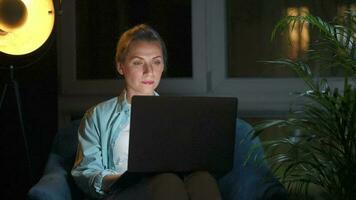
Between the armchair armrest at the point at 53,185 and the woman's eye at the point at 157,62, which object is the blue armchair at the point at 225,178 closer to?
the armchair armrest at the point at 53,185

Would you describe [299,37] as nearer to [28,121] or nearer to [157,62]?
[157,62]

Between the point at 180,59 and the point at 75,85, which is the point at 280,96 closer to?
the point at 180,59

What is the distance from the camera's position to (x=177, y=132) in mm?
1930

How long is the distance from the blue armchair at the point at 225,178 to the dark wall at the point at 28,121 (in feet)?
1.79

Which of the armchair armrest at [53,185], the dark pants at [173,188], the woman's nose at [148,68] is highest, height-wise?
the woman's nose at [148,68]

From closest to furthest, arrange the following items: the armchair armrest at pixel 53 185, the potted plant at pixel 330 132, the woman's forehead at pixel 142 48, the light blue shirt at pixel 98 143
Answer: the potted plant at pixel 330 132 < the armchair armrest at pixel 53 185 < the light blue shirt at pixel 98 143 < the woman's forehead at pixel 142 48

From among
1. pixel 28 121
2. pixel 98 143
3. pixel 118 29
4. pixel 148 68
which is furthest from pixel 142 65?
pixel 28 121

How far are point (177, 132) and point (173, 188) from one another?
0.63 ft

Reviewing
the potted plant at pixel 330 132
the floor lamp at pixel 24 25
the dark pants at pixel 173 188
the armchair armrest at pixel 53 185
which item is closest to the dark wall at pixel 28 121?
the floor lamp at pixel 24 25

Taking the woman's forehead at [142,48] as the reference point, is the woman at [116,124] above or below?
below

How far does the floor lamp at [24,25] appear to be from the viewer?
2.40 metres

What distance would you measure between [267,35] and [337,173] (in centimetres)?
139

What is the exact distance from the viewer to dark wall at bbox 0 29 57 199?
9.93 feet

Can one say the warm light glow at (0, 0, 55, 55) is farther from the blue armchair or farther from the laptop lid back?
the laptop lid back
